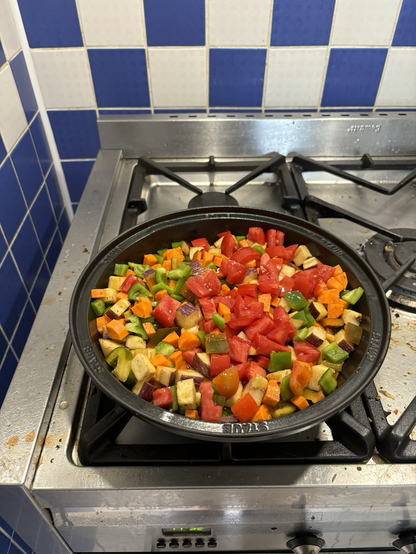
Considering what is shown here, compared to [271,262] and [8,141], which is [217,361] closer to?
[271,262]

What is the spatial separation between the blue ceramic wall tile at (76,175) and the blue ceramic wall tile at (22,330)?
467 mm

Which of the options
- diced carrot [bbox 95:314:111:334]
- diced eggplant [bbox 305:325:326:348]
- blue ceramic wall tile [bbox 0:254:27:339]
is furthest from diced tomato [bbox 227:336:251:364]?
blue ceramic wall tile [bbox 0:254:27:339]

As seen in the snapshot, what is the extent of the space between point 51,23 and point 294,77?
68cm

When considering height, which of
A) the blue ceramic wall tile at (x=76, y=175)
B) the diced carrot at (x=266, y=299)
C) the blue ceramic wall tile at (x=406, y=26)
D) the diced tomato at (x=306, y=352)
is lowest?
the blue ceramic wall tile at (x=76, y=175)

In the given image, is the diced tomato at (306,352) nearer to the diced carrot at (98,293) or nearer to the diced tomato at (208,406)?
the diced tomato at (208,406)

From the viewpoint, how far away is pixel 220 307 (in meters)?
0.72

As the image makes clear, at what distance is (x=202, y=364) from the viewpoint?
0.65 m

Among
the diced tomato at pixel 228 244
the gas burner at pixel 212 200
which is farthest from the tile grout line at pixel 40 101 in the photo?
the diced tomato at pixel 228 244

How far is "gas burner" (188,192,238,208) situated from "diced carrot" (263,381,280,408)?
0.54 meters

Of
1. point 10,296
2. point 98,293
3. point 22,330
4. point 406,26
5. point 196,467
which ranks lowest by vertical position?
point 22,330

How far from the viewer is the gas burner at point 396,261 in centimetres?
82

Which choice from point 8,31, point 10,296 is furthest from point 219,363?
point 8,31

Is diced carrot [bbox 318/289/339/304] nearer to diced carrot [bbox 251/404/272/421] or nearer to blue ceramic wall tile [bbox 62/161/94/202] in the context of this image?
diced carrot [bbox 251/404/272/421]

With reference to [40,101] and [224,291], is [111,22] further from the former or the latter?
[224,291]
